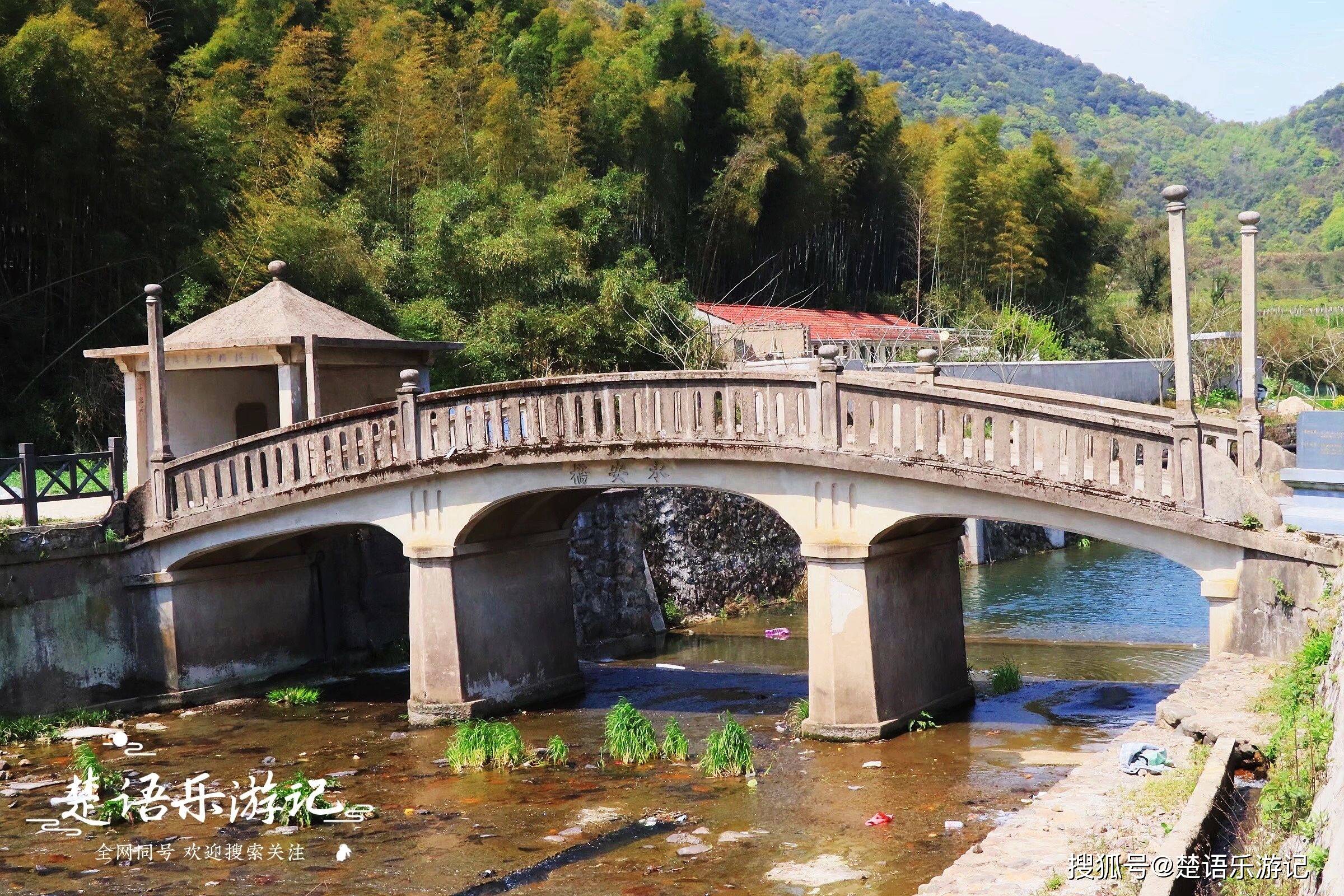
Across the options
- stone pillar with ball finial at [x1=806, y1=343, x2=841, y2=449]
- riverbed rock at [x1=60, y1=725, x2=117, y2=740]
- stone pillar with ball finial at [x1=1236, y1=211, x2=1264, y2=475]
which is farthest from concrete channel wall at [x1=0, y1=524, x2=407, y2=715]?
stone pillar with ball finial at [x1=1236, y1=211, x2=1264, y2=475]

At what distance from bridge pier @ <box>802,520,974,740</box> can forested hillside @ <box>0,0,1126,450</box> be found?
45.2 feet

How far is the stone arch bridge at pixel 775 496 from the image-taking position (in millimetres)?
11891

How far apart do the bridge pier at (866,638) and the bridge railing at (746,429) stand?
121 cm

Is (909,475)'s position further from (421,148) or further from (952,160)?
(952,160)

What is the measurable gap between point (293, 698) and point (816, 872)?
31.3 ft

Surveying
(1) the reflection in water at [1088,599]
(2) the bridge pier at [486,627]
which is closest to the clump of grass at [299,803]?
(2) the bridge pier at [486,627]

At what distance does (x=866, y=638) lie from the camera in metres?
13.4

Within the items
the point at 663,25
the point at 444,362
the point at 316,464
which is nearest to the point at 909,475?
the point at 316,464

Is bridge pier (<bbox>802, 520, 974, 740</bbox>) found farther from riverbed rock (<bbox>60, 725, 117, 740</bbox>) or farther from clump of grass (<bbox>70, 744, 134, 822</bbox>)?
riverbed rock (<bbox>60, 725, 117, 740</bbox>)

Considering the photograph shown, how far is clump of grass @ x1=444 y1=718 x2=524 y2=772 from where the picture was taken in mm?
13703

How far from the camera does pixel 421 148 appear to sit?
29156mm

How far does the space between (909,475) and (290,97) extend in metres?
19.7

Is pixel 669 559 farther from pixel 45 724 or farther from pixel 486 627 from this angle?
pixel 45 724

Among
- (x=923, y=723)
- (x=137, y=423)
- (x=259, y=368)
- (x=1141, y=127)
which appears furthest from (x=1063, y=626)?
(x=1141, y=127)
